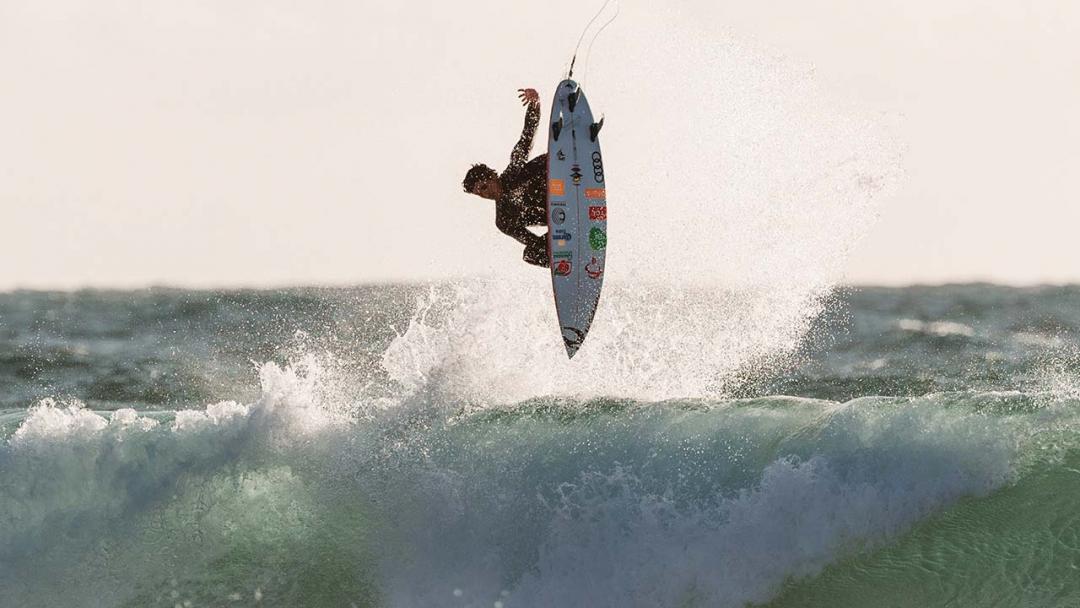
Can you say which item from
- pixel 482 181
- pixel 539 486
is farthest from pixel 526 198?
pixel 539 486

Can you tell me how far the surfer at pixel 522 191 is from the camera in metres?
12.5

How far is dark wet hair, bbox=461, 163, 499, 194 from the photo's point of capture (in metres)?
12.5

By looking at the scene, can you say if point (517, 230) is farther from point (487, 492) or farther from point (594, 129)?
point (487, 492)

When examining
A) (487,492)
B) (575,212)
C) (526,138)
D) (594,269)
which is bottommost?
(487,492)

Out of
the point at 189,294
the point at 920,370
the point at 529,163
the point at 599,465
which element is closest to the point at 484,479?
the point at 599,465

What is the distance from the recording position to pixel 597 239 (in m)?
12.7

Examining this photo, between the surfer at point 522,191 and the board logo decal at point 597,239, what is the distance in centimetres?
41

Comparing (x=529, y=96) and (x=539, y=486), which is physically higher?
(x=529, y=96)

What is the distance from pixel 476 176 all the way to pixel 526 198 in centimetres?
49

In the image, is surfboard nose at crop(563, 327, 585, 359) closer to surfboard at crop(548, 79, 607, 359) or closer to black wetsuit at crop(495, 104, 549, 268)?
surfboard at crop(548, 79, 607, 359)

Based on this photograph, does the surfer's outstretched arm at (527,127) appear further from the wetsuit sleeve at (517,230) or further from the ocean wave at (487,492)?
the ocean wave at (487,492)

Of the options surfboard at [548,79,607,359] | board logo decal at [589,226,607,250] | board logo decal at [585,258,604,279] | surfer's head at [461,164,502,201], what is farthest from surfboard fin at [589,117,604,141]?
board logo decal at [585,258,604,279]

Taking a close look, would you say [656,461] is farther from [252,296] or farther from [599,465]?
[252,296]

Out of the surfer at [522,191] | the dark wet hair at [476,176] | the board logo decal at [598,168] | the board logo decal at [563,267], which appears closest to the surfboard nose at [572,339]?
the board logo decal at [563,267]
